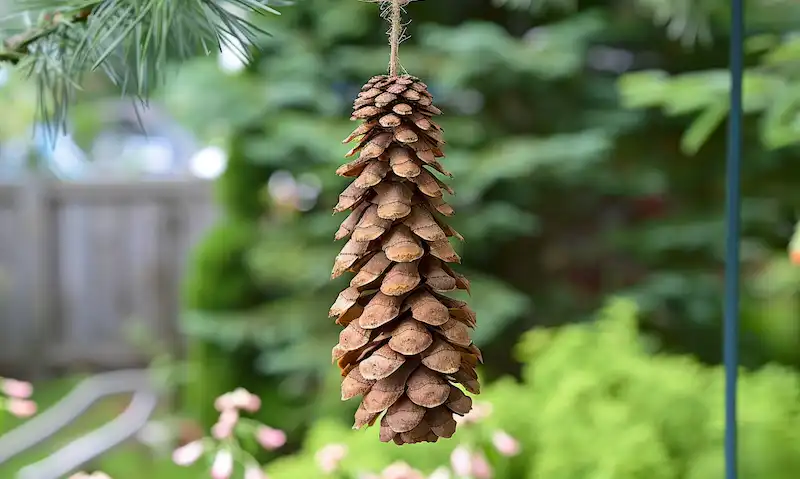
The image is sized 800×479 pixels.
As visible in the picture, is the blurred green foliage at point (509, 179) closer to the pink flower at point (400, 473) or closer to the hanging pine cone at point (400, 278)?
the pink flower at point (400, 473)

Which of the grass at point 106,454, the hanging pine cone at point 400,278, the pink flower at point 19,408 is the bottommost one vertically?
the grass at point 106,454

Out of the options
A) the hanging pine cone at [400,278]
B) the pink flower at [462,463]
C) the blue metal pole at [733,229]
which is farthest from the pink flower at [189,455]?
the blue metal pole at [733,229]

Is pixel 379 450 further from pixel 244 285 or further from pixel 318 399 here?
pixel 244 285

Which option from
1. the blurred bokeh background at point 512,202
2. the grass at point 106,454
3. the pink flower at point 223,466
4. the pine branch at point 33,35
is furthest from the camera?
the grass at point 106,454

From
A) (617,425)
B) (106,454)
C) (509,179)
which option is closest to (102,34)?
(617,425)

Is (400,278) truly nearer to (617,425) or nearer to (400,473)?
(400,473)
